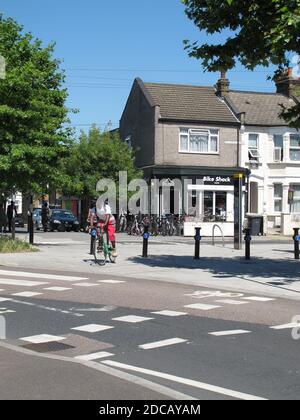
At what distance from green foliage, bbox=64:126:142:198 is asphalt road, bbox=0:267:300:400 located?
2263cm

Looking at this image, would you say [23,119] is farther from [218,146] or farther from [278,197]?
[278,197]

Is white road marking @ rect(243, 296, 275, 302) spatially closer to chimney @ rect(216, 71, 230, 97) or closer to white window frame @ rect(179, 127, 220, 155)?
white window frame @ rect(179, 127, 220, 155)

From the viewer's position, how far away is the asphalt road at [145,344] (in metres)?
5.63

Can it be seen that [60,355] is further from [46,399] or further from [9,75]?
[9,75]

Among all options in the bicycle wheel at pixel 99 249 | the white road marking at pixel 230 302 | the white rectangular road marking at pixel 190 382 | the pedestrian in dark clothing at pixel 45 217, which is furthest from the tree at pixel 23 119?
the pedestrian in dark clothing at pixel 45 217

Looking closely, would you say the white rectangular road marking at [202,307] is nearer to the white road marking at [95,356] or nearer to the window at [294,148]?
the white road marking at [95,356]

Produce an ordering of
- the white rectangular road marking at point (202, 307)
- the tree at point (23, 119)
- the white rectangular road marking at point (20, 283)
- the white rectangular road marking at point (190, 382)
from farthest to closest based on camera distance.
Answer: the tree at point (23, 119), the white rectangular road marking at point (20, 283), the white rectangular road marking at point (202, 307), the white rectangular road marking at point (190, 382)

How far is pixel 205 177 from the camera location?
117ft

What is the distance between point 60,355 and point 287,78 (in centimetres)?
3554

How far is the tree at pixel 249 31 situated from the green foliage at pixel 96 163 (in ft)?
65.3

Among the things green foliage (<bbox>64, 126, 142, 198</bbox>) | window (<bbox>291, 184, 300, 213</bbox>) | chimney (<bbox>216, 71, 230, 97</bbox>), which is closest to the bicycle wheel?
green foliage (<bbox>64, 126, 142, 198</bbox>)

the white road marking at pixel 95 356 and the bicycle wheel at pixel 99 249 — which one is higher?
the bicycle wheel at pixel 99 249

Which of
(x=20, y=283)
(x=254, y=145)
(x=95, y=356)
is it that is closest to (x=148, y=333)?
(x=95, y=356)
